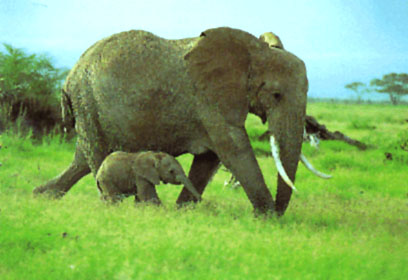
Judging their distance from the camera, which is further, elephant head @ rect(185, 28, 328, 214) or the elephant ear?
the elephant ear

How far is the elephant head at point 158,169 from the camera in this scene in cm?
595

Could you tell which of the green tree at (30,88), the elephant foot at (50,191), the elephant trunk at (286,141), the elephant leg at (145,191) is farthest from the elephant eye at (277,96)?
the green tree at (30,88)

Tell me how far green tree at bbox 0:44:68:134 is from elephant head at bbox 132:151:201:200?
7.80 metres

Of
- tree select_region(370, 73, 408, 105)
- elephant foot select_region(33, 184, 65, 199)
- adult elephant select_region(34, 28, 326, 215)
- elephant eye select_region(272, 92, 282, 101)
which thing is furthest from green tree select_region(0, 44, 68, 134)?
tree select_region(370, 73, 408, 105)

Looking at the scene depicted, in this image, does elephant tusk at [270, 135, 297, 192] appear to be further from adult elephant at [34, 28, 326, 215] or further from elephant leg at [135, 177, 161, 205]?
elephant leg at [135, 177, 161, 205]

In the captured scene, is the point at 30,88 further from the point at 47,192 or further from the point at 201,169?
the point at 201,169

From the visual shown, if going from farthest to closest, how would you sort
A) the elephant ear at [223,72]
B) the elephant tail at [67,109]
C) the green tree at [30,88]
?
1. the green tree at [30,88]
2. the elephant tail at [67,109]
3. the elephant ear at [223,72]

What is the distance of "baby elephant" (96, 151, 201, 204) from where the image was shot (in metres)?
5.95

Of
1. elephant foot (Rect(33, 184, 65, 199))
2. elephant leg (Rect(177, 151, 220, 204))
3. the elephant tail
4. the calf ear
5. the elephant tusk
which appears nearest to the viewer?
the elephant tusk

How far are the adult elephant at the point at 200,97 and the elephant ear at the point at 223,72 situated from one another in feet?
0.04

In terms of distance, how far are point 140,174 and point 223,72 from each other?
1503 mm

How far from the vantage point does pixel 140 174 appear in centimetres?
597

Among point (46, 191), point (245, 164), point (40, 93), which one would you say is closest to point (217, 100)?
point (245, 164)

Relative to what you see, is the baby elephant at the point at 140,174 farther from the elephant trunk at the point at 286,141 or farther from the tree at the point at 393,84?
the tree at the point at 393,84
